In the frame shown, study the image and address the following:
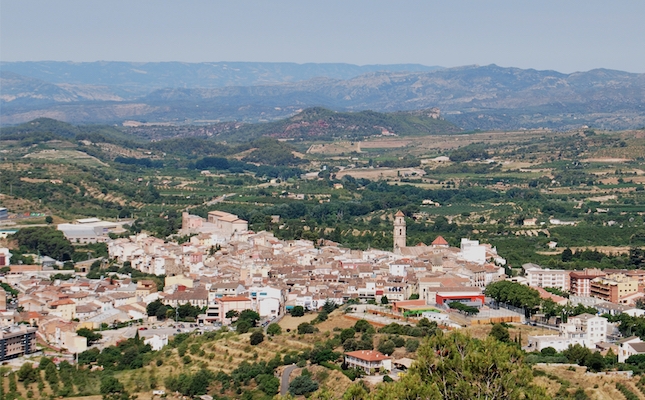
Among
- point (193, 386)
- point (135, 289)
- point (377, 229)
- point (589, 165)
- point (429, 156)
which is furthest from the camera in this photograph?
point (429, 156)

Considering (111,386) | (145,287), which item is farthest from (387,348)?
(145,287)

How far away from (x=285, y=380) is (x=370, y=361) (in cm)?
216

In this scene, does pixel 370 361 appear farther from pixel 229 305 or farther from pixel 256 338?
pixel 229 305

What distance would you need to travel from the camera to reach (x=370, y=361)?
93.1 ft

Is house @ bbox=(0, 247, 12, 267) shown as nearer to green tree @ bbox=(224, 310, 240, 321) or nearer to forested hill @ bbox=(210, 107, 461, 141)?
green tree @ bbox=(224, 310, 240, 321)

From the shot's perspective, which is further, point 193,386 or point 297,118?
point 297,118

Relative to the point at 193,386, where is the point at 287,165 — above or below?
below

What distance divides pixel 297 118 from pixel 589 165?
215 feet

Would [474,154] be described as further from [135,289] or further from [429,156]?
[135,289]

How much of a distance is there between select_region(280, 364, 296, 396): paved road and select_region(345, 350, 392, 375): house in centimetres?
149

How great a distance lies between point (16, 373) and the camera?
103 ft

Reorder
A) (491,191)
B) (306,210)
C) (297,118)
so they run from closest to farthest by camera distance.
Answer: (306,210) < (491,191) < (297,118)

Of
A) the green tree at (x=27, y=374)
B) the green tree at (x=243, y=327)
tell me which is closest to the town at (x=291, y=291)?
the green tree at (x=243, y=327)

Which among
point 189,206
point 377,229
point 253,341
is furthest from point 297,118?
point 253,341
